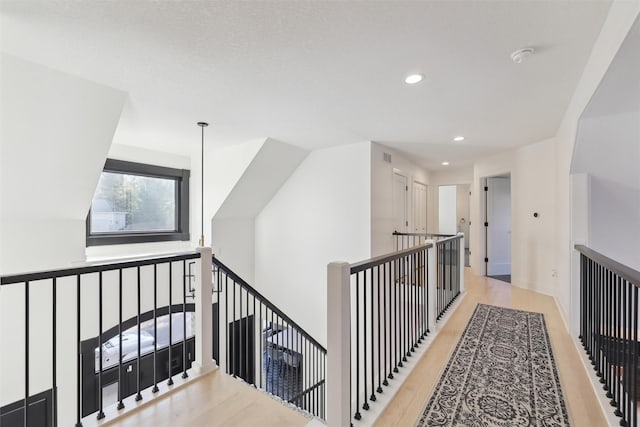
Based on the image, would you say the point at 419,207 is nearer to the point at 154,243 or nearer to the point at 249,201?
the point at 249,201

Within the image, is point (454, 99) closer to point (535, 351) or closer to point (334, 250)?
point (535, 351)

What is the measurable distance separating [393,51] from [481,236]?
5.09 meters

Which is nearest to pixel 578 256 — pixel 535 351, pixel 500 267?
pixel 535 351

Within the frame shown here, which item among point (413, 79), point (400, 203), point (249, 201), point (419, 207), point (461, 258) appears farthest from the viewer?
point (419, 207)

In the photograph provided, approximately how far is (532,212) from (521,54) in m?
3.59

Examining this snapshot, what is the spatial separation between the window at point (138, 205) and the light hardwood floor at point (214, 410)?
332 centimetres

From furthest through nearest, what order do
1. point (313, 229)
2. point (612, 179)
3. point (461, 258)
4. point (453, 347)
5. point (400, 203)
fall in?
point (400, 203) < point (313, 229) < point (461, 258) < point (612, 179) < point (453, 347)

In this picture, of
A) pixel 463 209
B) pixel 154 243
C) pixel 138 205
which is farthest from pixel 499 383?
pixel 463 209

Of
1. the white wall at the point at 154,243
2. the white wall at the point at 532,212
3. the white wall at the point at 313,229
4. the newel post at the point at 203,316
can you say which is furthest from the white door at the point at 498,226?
the white wall at the point at 154,243

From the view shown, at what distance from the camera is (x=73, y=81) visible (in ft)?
8.32

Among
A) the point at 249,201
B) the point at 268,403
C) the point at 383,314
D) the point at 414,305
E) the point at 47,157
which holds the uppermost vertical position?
the point at 47,157

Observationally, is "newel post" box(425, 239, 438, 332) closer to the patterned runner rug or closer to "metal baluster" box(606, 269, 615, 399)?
the patterned runner rug

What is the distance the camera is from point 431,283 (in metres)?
3.24

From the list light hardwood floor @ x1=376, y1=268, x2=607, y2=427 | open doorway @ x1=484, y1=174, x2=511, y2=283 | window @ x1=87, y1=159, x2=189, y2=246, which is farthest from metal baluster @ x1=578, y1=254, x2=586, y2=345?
window @ x1=87, y1=159, x2=189, y2=246
